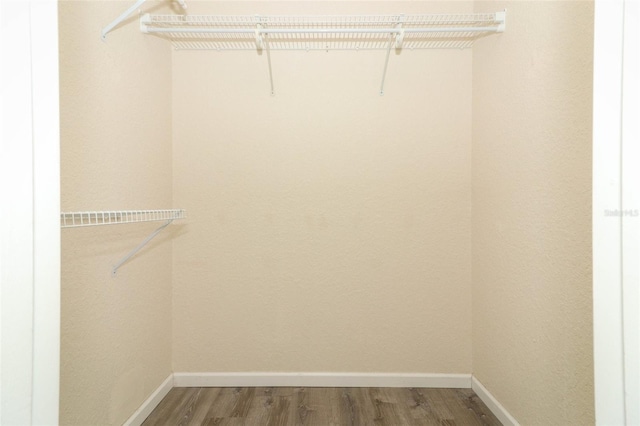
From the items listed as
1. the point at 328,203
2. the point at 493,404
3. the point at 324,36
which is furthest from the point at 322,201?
the point at 493,404

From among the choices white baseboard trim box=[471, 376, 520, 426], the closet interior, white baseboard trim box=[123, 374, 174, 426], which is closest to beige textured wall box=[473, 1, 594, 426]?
white baseboard trim box=[471, 376, 520, 426]

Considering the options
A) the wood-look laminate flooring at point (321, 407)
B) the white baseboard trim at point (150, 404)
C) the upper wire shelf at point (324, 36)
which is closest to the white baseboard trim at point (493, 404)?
the wood-look laminate flooring at point (321, 407)

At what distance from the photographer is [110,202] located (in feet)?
4.62

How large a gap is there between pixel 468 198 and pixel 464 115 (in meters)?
0.49

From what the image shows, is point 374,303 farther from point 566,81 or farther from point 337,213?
point 566,81

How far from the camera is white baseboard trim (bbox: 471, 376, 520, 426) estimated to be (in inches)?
61.8

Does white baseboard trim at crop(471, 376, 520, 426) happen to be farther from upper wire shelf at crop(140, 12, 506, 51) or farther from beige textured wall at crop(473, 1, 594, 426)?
upper wire shelf at crop(140, 12, 506, 51)

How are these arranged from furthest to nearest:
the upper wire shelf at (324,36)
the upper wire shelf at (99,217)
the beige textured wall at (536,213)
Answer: the upper wire shelf at (324,36)
the beige textured wall at (536,213)
the upper wire shelf at (99,217)

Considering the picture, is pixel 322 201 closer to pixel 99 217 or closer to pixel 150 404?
pixel 99 217

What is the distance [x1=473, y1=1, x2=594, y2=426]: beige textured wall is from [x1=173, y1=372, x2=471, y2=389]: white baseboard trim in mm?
189

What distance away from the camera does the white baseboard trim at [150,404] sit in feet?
5.23

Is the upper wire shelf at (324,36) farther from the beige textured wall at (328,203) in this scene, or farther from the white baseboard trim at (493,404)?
the white baseboard trim at (493,404)

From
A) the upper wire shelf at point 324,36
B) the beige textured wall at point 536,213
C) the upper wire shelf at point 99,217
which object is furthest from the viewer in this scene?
the upper wire shelf at point 324,36

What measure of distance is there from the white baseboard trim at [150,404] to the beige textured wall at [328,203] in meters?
0.20
